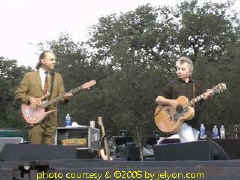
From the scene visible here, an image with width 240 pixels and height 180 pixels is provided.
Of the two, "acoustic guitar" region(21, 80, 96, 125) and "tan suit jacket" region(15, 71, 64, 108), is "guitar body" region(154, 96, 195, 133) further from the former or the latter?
"tan suit jacket" region(15, 71, 64, 108)

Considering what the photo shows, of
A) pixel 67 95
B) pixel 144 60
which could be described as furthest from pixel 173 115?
pixel 144 60

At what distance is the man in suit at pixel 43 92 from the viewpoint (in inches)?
250

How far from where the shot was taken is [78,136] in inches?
590

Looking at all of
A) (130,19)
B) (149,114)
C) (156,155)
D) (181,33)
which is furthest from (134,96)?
(156,155)

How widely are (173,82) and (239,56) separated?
20624mm

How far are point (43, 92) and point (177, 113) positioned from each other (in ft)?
4.80

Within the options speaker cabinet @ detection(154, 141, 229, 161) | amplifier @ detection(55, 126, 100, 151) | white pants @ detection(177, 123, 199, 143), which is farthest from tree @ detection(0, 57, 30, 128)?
speaker cabinet @ detection(154, 141, 229, 161)

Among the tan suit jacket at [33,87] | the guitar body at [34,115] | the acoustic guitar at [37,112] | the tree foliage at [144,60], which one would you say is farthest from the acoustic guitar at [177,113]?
the tree foliage at [144,60]

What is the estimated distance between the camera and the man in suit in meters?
6.36

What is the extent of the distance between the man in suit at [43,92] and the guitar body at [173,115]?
1.04m

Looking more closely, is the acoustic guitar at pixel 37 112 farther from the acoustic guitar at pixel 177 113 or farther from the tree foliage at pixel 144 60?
the tree foliage at pixel 144 60

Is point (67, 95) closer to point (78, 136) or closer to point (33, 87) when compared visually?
point (33, 87)

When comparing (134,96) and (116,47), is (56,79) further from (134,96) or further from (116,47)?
(116,47)

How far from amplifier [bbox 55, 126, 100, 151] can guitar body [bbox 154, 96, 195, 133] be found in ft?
24.7
